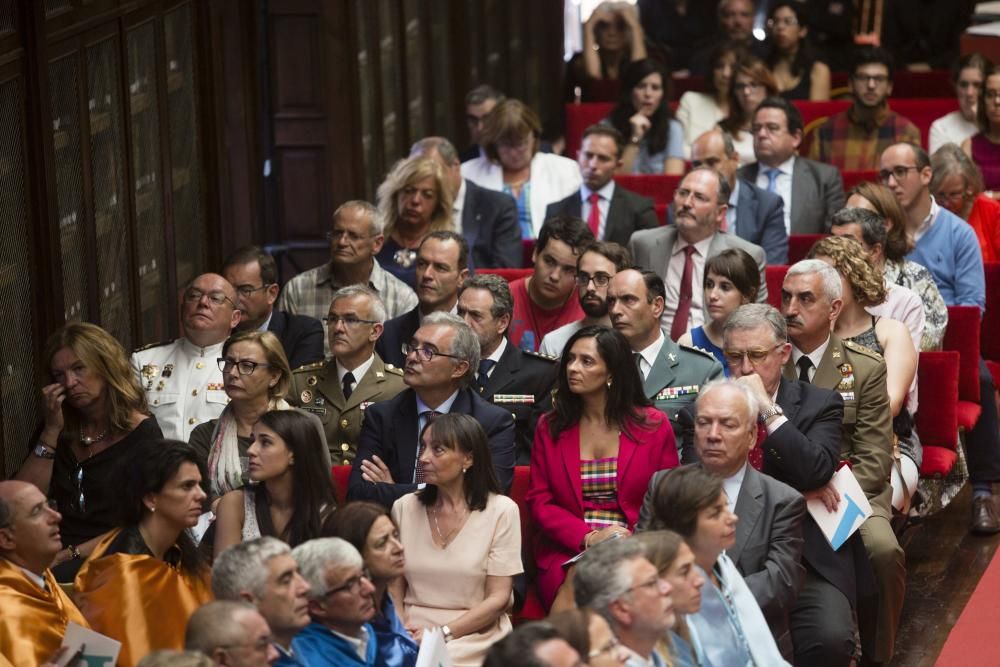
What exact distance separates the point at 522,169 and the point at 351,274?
71.9 inches

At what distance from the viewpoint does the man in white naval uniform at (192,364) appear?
19.4 ft

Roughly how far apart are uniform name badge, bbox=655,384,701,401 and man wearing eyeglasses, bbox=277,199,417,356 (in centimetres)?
144

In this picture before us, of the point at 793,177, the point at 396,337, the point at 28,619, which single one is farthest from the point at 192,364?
the point at 793,177

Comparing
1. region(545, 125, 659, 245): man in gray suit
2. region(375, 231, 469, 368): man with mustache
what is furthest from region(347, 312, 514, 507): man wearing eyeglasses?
region(545, 125, 659, 245): man in gray suit

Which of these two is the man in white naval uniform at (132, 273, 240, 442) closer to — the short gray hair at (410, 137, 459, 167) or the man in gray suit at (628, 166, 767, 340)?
the man in gray suit at (628, 166, 767, 340)

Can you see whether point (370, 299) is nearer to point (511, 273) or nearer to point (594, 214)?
point (511, 273)

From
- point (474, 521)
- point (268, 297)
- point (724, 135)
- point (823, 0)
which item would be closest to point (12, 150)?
point (268, 297)

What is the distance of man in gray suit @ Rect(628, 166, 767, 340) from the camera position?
693 cm

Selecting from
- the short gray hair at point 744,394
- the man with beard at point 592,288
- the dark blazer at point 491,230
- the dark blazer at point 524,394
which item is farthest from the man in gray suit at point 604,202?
the short gray hair at point 744,394

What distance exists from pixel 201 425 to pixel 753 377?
66.8 inches

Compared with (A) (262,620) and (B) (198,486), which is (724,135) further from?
(A) (262,620)

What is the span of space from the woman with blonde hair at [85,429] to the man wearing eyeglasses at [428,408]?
0.67 meters

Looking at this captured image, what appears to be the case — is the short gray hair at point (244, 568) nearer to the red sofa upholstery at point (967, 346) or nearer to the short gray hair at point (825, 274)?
the short gray hair at point (825, 274)

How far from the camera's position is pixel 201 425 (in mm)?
5605
